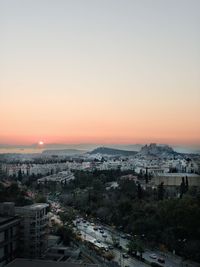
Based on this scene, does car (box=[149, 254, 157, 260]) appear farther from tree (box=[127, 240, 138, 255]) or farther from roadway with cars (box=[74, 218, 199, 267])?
tree (box=[127, 240, 138, 255])

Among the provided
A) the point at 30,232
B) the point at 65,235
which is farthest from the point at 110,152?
the point at 30,232

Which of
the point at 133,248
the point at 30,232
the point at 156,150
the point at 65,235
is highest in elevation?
the point at 156,150

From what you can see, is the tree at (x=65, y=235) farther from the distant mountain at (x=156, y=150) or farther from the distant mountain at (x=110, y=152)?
the distant mountain at (x=110, y=152)

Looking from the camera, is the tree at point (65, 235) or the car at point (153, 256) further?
the tree at point (65, 235)

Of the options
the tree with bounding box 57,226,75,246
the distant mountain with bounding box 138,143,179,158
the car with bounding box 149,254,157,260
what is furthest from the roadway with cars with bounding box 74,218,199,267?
the distant mountain with bounding box 138,143,179,158

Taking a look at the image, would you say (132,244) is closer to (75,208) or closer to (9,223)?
(9,223)

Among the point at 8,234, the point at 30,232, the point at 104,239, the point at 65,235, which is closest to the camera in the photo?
the point at 8,234

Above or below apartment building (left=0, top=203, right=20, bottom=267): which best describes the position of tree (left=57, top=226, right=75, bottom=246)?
below

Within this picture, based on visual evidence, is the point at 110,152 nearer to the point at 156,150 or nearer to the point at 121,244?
the point at 156,150

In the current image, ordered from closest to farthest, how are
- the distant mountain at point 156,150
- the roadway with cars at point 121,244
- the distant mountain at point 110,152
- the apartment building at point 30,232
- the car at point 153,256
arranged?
the apartment building at point 30,232
the roadway with cars at point 121,244
the car at point 153,256
the distant mountain at point 156,150
the distant mountain at point 110,152

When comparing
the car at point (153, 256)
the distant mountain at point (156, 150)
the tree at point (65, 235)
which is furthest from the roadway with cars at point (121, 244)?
the distant mountain at point (156, 150)

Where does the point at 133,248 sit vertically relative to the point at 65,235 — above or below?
below

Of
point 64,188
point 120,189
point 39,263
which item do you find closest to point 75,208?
point 120,189
